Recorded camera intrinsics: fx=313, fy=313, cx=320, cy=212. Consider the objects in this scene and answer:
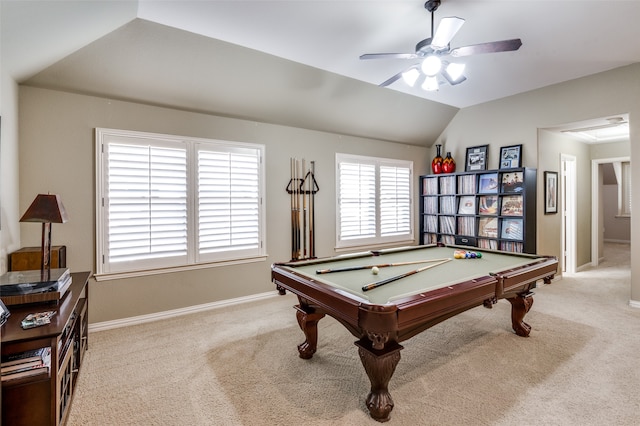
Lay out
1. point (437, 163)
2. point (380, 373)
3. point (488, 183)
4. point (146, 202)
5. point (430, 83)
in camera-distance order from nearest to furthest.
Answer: point (380, 373)
point (430, 83)
point (146, 202)
point (488, 183)
point (437, 163)

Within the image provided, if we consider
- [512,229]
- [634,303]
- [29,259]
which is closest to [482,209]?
[512,229]

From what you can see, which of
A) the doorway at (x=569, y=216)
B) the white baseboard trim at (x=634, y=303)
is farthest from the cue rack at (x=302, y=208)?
the doorway at (x=569, y=216)

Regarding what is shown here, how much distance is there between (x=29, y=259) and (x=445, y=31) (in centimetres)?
354

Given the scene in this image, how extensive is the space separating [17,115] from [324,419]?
3.42 metres

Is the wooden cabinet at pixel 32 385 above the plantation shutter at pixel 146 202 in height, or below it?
below

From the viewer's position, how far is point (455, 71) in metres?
2.57

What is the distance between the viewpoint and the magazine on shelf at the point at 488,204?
15.0 ft

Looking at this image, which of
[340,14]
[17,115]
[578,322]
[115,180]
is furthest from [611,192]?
[17,115]

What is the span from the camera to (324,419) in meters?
1.80

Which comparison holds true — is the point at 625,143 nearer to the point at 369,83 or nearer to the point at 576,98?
the point at 576,98

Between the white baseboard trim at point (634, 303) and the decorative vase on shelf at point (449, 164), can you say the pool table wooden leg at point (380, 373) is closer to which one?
the white baseboard trim at point (634, 303)

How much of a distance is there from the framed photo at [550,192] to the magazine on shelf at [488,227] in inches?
30.1

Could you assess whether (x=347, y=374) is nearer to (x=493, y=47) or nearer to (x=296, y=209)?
(x=296, y=209)

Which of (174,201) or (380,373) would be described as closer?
(380,373)
